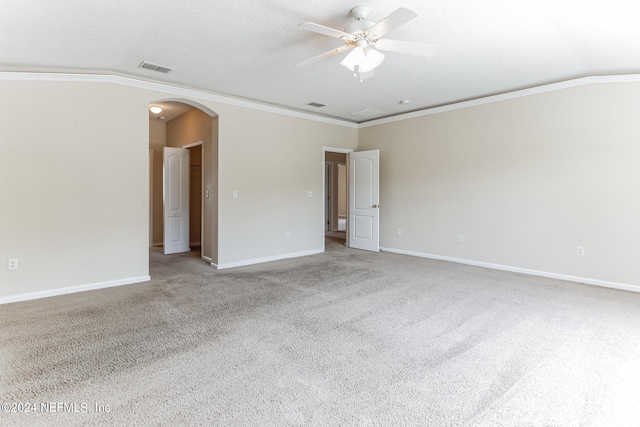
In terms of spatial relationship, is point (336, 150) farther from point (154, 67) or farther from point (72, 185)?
point (72, 185)

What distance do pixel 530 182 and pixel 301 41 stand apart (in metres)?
3.70

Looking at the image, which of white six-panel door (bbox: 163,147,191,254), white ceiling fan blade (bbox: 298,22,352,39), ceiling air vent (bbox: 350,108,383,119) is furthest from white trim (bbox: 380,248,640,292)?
white six-panel door (bbox: 163,147,191,254)

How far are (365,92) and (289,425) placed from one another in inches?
171

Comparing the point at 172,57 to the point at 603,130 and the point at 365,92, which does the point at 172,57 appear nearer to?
the point at 365,92

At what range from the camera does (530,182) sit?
4586 mm

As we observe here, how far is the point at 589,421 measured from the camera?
164cm

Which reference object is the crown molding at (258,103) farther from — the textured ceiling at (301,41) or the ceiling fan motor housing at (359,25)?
the ceiling fan motor housing at (359,25)

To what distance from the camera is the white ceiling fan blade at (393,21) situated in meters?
2.16

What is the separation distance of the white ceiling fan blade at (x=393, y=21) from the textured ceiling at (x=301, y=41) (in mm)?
191

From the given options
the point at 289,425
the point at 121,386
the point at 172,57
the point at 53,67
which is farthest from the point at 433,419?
the point at 53,67

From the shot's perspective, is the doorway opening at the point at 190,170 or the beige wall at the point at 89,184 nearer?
the beige wall at the point at 89,184

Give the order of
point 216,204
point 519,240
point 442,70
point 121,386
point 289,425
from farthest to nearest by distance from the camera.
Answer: point 216,204 < point 519,240 < point 442,70 < point 121,386 < point 289,425

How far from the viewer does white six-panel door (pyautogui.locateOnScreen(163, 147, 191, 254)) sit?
6.20m

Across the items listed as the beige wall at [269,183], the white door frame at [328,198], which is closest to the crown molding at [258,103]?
the beige wall at [269,183]
